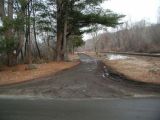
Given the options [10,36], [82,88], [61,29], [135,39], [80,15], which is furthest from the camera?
[135,39]

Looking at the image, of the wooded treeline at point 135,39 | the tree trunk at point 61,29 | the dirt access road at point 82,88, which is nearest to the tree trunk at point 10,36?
the dirt access road at point 82,88

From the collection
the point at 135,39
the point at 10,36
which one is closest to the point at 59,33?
the point at 10,36

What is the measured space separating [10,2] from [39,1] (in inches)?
283

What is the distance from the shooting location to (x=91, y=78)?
61.2ft

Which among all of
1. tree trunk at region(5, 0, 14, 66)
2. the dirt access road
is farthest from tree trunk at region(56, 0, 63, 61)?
the dirt access road

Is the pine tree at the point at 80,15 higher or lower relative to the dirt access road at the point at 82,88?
higher

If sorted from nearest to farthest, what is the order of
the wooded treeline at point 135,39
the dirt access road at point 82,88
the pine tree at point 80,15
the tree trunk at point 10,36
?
the dirt access road at point 82,88, the tree trunk at point 10,36, the pine tree at point 80,15, the wooded treeline at point 135,39

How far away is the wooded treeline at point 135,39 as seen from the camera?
101 metres

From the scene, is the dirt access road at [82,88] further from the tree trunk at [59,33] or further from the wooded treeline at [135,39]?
the wooded treeline at [135,39]

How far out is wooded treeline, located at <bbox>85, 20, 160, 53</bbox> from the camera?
101m

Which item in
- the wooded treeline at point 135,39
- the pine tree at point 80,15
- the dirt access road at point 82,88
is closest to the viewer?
the dirt access road at point 82,88

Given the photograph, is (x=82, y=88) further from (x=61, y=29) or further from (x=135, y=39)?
(x=135, y=39)

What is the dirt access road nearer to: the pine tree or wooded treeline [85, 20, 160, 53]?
the pine tree

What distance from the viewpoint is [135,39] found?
381 feet
